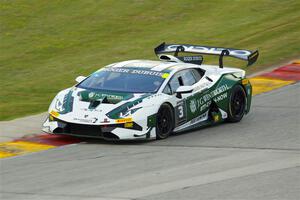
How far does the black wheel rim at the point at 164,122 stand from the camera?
49.1 feet

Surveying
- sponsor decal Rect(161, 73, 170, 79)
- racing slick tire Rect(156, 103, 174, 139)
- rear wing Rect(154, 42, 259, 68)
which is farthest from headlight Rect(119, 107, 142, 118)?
rear wing Rect(154, 42, 259, 68)

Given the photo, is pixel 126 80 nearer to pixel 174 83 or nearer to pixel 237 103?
pixel 174 83

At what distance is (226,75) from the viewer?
17.0 m

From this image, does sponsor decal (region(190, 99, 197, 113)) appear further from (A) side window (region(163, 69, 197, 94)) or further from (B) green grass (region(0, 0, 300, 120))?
(B) green grass (region(0, 0, 300, 120))

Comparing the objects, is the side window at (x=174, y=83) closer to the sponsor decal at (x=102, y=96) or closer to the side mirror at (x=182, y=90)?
the side mirror at (x=182, y=90)

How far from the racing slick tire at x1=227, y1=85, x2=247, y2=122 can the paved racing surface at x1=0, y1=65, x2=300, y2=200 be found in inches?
13.7

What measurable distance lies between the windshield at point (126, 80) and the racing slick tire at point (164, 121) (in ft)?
1.27

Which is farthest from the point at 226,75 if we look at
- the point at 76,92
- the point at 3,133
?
the point at 3,133

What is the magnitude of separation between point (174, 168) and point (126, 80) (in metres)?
3.17

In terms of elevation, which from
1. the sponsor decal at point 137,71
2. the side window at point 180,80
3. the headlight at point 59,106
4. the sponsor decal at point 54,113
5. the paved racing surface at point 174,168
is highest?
the sponsor decal at point 137,71

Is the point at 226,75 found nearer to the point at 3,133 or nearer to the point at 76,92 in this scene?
the point at 76,92

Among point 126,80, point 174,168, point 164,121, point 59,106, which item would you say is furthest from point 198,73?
point 174,168

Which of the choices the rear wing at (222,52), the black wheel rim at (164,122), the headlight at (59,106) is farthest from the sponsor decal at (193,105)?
the headlight at (59,106)

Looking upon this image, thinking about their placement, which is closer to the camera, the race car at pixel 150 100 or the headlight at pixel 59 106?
the race car at pixel 150 100
